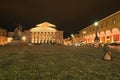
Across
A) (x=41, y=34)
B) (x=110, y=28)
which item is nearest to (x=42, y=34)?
(x=41, y=34)

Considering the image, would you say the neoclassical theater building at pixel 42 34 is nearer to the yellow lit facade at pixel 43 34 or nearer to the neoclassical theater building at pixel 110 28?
the yellow lit facade at pixel 43 34

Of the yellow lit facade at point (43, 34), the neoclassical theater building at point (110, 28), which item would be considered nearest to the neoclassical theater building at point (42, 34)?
the yellow lit facade at point (43, 34)

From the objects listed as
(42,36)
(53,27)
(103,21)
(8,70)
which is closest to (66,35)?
(53,27)

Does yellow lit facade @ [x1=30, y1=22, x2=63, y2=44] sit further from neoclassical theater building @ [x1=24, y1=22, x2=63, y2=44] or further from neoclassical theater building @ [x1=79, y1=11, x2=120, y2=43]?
A: neoclassical theater building @ [x1=79, y1=11, x2=120, y2=43]

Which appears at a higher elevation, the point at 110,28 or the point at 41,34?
the point at 41,34

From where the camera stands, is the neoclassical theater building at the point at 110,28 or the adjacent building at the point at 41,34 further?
the adjacent building at the point at 41,34

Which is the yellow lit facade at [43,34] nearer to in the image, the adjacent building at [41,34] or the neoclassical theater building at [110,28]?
the adjacent building at [41,34]

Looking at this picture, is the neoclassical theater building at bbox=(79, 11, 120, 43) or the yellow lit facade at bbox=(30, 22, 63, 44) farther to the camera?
the yellow lit facade at bbox=(30, 22, 63, 44)

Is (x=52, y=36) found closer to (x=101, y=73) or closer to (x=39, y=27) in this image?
(x=39, y=27)

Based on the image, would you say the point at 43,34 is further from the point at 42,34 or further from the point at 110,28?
the point at 110,28

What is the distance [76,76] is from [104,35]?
2268 inches

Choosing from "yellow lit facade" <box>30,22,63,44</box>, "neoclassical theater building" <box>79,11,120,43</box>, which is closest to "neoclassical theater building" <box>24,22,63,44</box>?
"yellow lit facade" <box>30,22,63,44</box>

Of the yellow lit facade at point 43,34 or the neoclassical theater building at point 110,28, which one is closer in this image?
the neoclassical theater building at point 110,28

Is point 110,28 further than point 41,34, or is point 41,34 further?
point 41,34
